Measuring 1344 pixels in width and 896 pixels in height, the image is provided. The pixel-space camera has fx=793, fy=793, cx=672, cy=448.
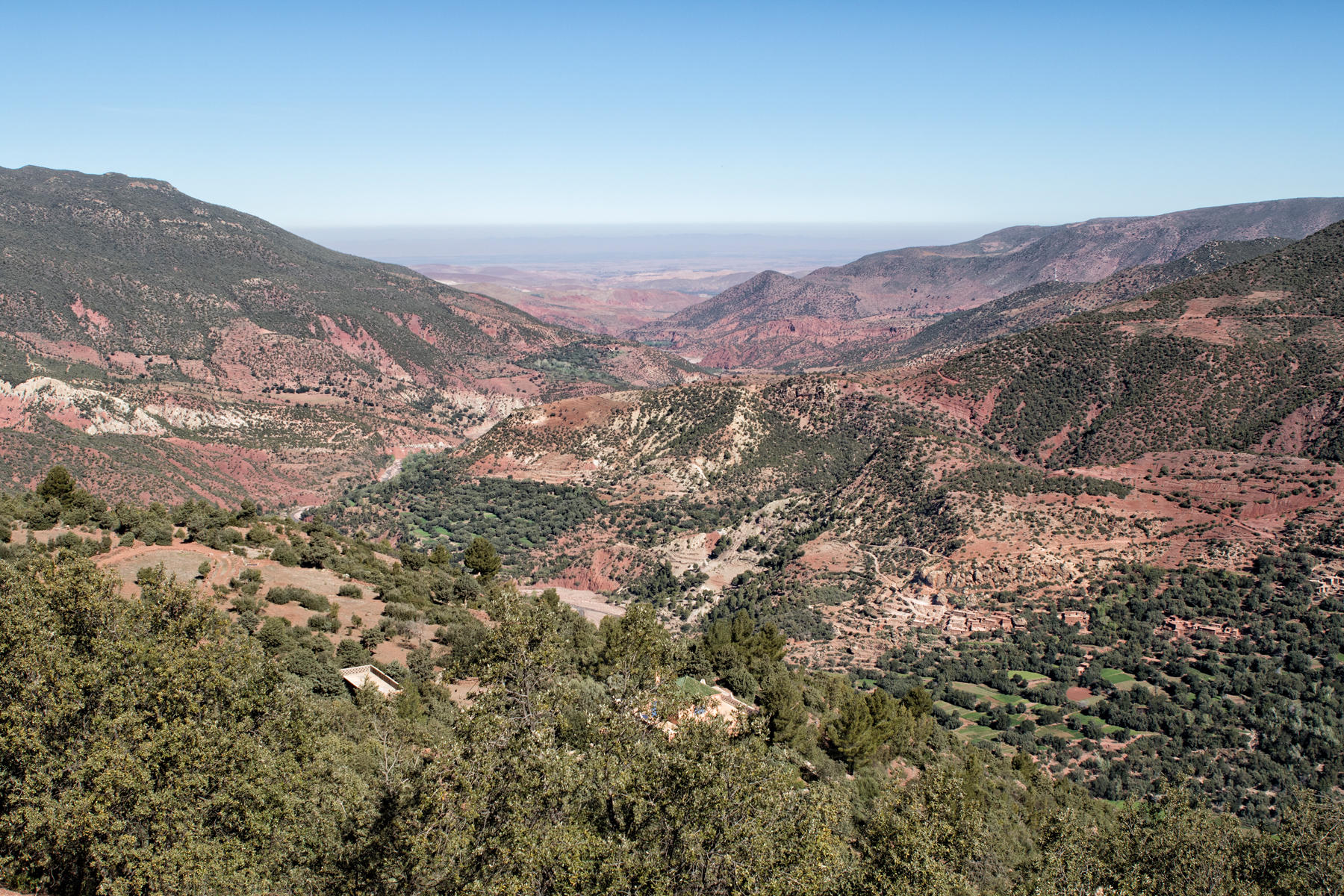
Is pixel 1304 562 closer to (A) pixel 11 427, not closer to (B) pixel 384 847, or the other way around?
(B) pixel 384 847

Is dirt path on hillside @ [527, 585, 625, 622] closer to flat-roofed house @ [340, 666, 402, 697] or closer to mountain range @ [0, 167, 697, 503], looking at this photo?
flat-roofed house @ [340, 666, 402, 697]

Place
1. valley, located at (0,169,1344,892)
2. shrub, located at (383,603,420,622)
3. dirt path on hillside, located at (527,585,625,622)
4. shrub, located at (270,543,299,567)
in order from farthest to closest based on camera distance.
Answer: dirt path on hillside, located at (527,585,625,622) < shrub, located at (270,543,299,567) < shrub, located at (383,603,420,622) < valley, located at (0,169,1344,892)

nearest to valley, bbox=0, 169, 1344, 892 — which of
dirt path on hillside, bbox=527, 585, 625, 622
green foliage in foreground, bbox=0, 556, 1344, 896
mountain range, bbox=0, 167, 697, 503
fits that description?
dirt path on hillside, bbox=527, 585, 625, 622

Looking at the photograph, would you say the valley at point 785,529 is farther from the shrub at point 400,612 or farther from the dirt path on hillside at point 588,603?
the dirt path on hillside at point 588,603

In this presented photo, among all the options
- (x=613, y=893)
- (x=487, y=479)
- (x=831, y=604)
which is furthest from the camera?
(x=487, y=479)

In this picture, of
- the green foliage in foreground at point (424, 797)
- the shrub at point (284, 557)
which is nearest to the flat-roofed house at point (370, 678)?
the green foliage in foreground at point (424, 797)

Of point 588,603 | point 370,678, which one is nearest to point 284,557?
point 370,678

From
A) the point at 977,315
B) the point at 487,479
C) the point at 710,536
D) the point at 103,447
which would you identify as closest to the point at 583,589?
the point at 710,536

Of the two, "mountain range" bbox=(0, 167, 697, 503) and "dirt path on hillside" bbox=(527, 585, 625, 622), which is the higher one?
"mountain range" bbox=(0, 167, 697, 503)
